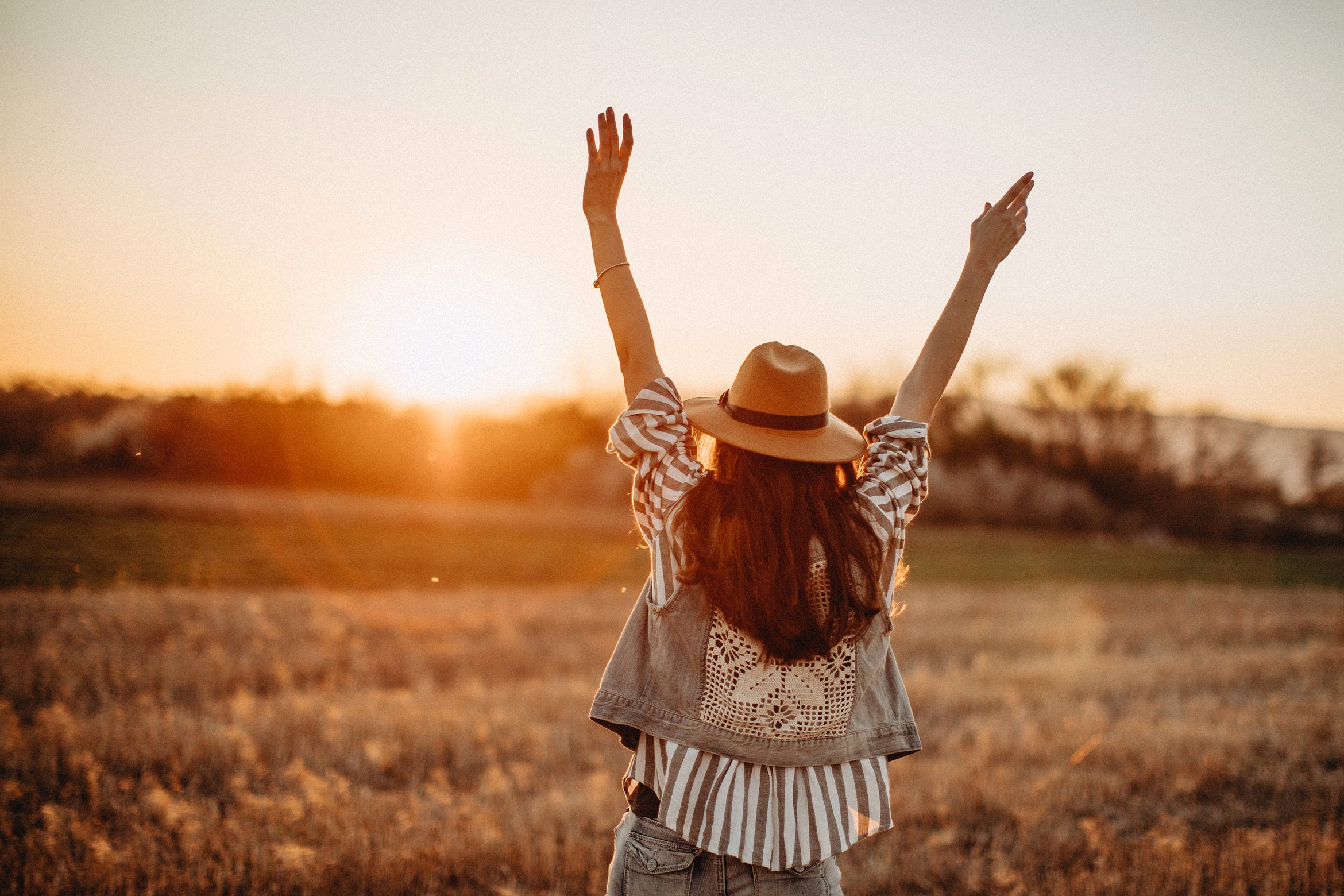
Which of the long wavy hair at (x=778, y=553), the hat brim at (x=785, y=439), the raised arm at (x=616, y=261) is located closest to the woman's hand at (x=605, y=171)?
the raised arm at (x=616, y=261)

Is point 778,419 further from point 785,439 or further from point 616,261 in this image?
point 616,261

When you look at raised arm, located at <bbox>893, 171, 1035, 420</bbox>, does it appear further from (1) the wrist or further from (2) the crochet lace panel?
(2) the crochet lace panel

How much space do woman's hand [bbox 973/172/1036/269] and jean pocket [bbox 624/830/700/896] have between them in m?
1.85

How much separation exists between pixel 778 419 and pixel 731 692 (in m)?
0.69

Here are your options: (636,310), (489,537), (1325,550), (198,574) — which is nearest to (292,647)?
(198,574)

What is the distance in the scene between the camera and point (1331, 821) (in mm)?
5324

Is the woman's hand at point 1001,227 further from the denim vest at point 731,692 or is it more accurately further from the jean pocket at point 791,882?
the jean pocket at point 791,882

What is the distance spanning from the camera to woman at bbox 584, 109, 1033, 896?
6.57 ft

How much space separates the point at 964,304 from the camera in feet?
8.31

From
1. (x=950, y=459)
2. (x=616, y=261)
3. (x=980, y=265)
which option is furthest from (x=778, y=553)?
(x=950, y=459)

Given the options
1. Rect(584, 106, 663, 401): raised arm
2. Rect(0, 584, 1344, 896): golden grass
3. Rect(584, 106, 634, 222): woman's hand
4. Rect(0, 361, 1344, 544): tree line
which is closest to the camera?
Rect(584, 106, 663, 401): raised arm

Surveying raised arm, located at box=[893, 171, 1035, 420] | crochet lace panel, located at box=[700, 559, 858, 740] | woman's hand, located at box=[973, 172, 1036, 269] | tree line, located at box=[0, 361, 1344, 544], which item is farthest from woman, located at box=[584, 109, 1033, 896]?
tree line, located at box=[0, 361, 1344, 544]

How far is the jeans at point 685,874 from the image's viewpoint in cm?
202

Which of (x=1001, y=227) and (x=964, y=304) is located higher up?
(x=1001, y=227)
